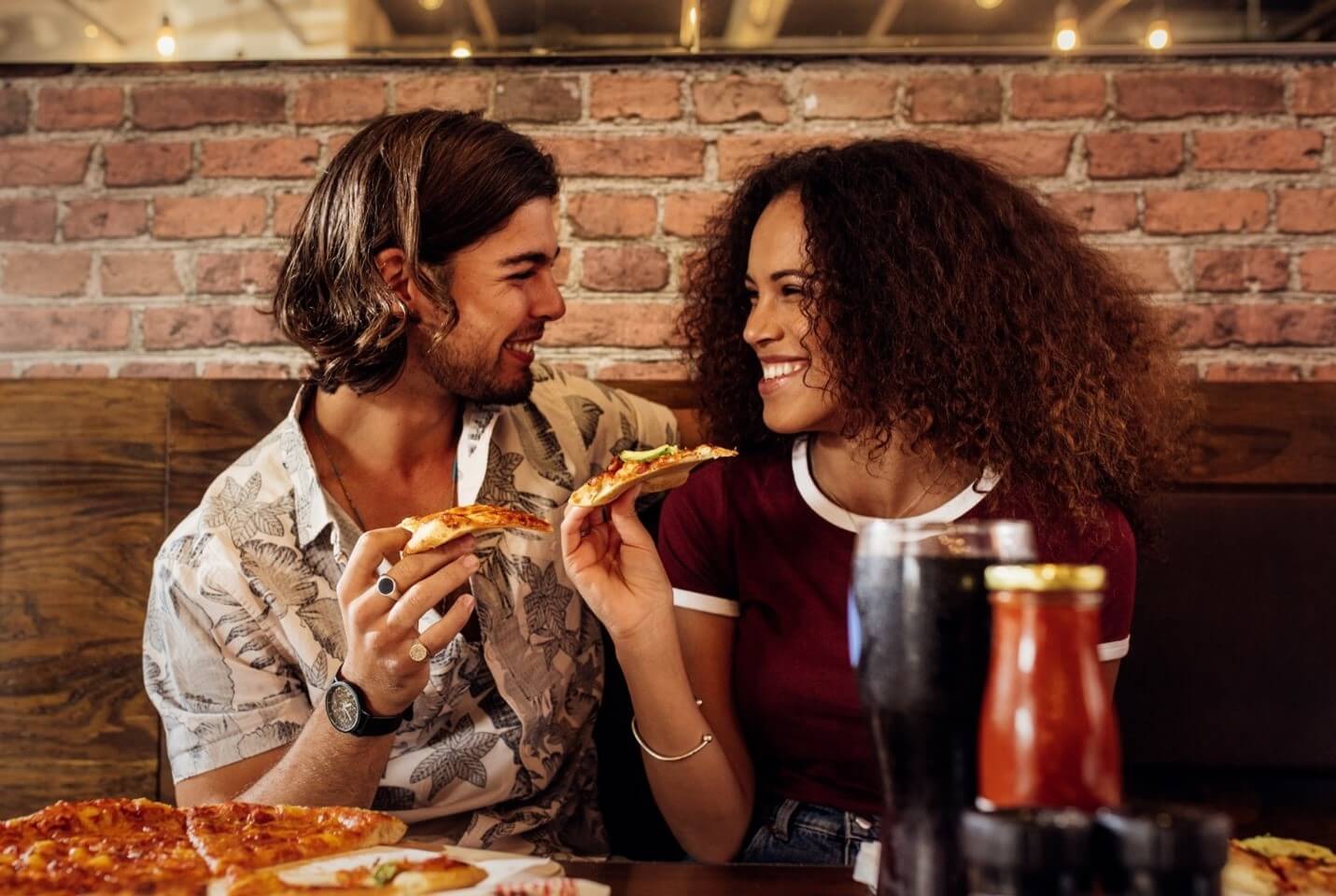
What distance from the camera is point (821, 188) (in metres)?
1.67

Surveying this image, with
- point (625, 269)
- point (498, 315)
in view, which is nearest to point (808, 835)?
point (498, 315)

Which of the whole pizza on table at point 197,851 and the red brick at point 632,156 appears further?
the red brick at point 632,156

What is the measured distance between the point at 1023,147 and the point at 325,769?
1607 millimetres

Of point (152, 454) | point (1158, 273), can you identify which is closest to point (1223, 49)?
point (1158, 273)

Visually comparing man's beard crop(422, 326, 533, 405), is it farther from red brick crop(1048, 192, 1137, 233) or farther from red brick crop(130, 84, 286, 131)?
red brick crop(1048, 192, 1137, 233)

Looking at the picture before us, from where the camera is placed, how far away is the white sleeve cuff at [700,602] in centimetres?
161

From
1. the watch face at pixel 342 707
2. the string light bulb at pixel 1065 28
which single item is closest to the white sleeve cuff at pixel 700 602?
the watch face at pixel 342 707

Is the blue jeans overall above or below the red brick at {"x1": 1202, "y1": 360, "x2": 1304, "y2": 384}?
below

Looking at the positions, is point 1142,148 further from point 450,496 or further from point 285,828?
point 285,828

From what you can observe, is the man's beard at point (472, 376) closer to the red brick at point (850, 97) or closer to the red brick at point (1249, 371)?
the red brick at point (850, 97)

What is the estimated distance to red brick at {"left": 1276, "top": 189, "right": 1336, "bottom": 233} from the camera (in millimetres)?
2107

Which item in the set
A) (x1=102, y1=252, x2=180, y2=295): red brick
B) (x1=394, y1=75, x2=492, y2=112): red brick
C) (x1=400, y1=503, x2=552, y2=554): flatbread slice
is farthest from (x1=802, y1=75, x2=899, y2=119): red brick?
(x1=102, y1=252, x2=180, y2=295): red brick

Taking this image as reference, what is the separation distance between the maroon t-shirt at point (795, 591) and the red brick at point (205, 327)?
0.97 metres

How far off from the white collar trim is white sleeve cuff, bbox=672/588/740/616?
Result: 0.61 ft
